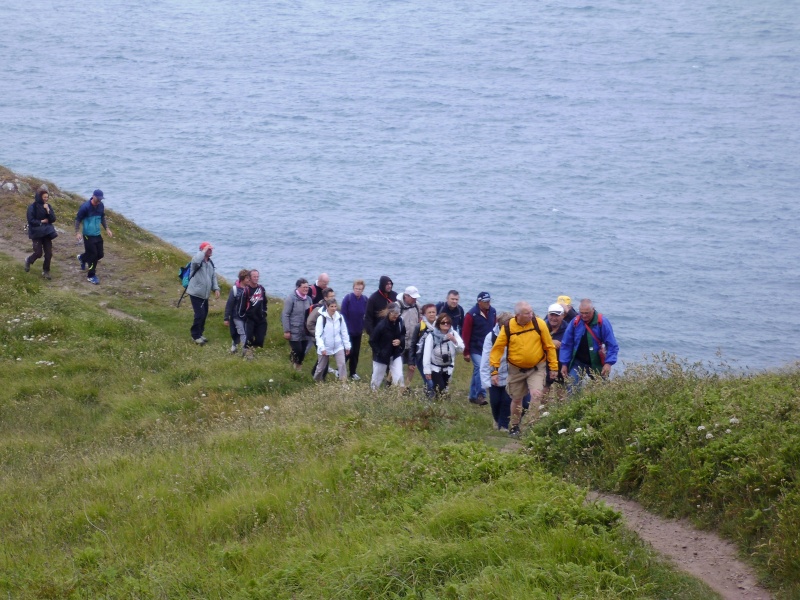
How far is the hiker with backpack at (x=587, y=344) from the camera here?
41.5 feet

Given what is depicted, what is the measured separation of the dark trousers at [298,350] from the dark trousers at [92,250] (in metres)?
6.80

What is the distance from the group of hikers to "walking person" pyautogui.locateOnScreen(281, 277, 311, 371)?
0.02m

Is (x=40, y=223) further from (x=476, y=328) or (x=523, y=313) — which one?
(x=523, y=313)

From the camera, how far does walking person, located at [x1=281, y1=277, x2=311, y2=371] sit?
16.7 m

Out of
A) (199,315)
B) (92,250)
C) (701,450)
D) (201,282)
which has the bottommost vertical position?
(199,315)

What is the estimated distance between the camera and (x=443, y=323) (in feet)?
47.2

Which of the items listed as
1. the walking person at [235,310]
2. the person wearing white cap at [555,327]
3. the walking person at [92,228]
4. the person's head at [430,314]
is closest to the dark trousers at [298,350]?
the walking person at [235,310]

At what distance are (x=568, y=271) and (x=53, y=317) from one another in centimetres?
3759

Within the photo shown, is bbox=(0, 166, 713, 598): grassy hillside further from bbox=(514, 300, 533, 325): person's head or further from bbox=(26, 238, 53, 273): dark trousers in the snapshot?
bbox=(26, 238, 53, 273): dark trousers

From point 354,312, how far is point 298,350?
1254mm

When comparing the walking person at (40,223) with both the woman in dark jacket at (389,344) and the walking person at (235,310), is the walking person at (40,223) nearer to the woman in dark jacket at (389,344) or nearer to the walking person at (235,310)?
the walking person at (235,310)

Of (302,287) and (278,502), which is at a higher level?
(302,287)

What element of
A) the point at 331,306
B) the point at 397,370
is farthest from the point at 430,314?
the point at 331,306

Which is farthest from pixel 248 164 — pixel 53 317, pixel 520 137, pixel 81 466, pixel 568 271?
Answer: pixel 81 466
